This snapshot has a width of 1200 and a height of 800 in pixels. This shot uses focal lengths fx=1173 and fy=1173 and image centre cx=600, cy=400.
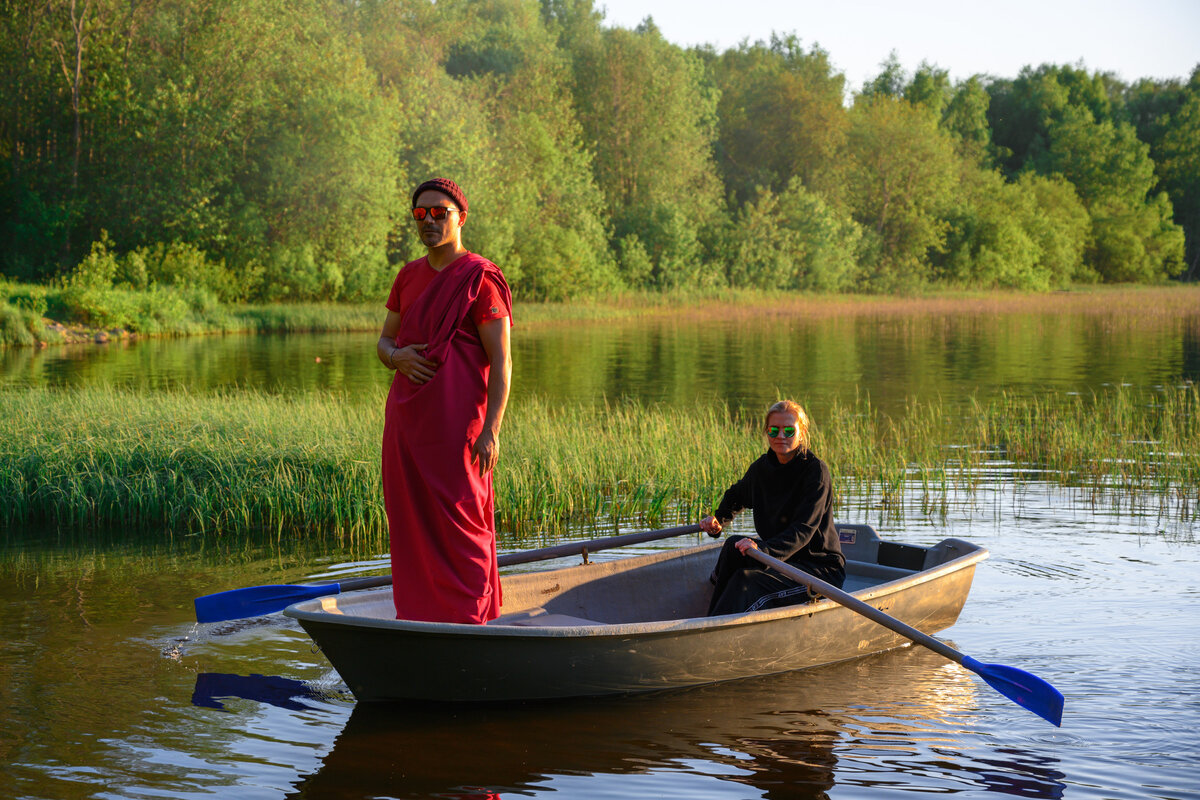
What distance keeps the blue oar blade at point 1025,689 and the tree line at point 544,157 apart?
114 ft

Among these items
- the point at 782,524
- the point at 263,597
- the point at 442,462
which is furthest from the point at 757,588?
the point at 263,597

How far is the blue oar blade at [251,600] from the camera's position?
587cm

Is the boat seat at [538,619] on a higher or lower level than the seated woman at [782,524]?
lower

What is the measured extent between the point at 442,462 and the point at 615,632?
44.6 inches

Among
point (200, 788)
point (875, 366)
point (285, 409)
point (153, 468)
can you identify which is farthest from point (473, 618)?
point (875, 366)

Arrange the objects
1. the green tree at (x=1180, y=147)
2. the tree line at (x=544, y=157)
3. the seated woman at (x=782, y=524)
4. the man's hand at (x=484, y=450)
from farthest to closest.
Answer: the green tree at (x=1180, y=147)
the tree line at (x=544, y=157)
the seated woman at (x=782, y=524)
the man's hand at (x=484, y=450)

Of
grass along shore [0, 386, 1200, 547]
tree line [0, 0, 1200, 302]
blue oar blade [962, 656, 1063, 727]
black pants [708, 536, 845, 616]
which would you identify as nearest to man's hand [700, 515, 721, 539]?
black pants [708, 536, 845, 616]

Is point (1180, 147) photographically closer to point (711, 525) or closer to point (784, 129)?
point (784, 129)

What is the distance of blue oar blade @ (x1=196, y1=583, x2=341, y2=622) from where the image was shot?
5867 millimetres

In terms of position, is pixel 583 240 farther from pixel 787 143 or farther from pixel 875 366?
pixel 875 366

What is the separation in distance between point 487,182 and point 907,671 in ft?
128

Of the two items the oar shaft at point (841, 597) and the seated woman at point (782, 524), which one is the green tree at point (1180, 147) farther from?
the oar shaft at point (841, 597)

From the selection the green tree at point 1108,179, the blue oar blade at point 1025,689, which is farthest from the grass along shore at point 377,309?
the blue oar blade at point 1025,689

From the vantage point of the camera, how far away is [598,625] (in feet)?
17.6
